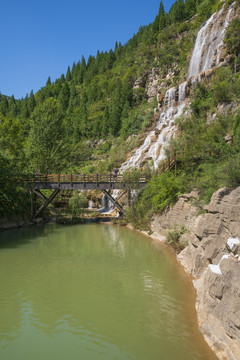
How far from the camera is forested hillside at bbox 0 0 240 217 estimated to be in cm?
1989

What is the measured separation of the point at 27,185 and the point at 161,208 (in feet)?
44.9

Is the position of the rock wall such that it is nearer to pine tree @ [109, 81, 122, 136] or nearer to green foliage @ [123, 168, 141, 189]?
green foliage @ [123, 168, 141, 189]

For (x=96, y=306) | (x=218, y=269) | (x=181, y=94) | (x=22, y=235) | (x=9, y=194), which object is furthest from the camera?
(x=181, y=94)

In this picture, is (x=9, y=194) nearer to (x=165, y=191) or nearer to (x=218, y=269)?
(x=165, y=191)

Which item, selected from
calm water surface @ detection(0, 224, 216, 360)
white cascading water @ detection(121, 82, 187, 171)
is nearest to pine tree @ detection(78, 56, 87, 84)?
white cascading water @ detection(121, 82, 187, 171)

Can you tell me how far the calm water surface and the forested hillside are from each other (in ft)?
16.4

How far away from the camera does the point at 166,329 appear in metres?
7.34

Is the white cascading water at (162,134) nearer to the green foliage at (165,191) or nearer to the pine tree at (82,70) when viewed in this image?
the green foliage at (165,191)

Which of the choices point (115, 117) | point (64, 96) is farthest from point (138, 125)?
point (64, 96)

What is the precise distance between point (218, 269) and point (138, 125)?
38.5 metres

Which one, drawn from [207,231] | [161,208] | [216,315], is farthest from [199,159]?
[216,315]

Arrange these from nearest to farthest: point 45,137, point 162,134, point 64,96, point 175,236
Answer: point 175,236, point 162,134, point 45,137, point 64,96

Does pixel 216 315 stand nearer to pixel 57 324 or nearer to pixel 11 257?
pixel 57 324

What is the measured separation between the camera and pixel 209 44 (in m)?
34.1
